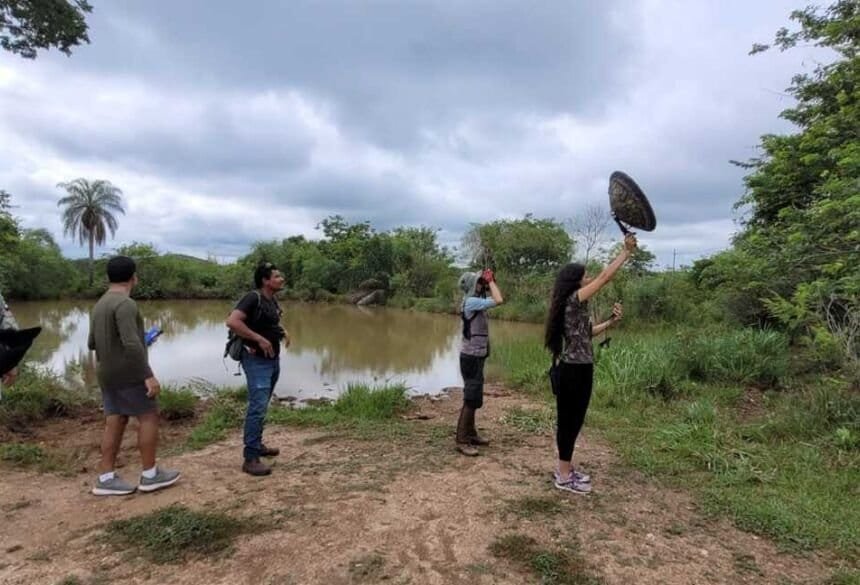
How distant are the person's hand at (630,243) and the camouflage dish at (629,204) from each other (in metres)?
0.08

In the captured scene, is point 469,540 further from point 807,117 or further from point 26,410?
point 807,117

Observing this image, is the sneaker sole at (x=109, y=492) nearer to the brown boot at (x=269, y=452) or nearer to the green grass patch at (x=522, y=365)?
the brown boot at (x=269, y=452)

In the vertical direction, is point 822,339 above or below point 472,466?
above

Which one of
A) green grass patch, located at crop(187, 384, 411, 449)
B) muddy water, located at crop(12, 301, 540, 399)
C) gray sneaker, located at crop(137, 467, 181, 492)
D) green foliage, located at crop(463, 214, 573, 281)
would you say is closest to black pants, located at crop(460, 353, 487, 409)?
green grass patch, located at crop(187, 384, 411, 449)

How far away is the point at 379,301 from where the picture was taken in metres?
31.8

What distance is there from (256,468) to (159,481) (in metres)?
0.59

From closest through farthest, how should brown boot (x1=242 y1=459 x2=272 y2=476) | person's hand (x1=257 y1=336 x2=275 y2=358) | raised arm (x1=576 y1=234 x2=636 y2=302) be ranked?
raised arm (x1=576 y1=234 x2=636 y2=302) → person's hand (x1=257 y1=336 x2=275 y2=358) → brown boot (x1=242 y1=459 x2=272 y2=476)

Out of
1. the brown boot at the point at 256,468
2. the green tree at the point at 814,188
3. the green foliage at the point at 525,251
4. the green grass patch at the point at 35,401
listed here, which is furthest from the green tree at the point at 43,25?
the green foliage at the point at 525,251

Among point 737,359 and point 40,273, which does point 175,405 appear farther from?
point 40,273

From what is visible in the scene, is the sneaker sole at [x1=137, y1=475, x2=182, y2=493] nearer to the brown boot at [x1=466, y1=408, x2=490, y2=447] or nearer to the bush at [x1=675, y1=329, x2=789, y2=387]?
the brown boot at [x1=466, y1=408, x2=490, y2=447]

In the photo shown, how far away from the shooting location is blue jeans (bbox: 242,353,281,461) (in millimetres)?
3506

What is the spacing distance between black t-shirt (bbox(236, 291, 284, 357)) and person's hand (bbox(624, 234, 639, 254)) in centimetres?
228

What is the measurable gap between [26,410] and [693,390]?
719 cm

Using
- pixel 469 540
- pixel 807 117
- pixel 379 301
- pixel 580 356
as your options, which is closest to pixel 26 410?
pixel 469 540
